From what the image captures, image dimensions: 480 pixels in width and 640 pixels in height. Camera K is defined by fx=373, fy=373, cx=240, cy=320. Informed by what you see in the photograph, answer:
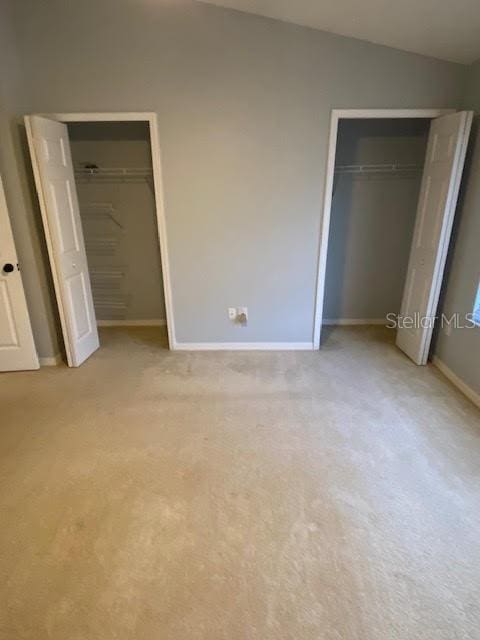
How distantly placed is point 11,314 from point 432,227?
11.3ft

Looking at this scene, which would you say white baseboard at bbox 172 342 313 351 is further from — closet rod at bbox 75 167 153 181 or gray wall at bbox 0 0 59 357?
closet rod at bbox 75 167 153 181

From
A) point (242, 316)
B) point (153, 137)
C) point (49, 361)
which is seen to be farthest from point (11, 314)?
point (242, 316)

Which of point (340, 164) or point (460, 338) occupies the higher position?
point (340, 164)

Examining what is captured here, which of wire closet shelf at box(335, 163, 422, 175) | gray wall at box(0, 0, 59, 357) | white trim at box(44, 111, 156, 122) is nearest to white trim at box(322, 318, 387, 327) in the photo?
wire closet shelf at box(335, 163, 422, 175)

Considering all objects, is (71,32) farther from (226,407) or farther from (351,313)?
(351,313)

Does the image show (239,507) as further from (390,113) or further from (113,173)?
(113,173)

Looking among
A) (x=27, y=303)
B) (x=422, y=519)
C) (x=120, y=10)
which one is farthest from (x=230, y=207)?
(x=422, y=519)

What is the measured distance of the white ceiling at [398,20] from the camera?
2.15m

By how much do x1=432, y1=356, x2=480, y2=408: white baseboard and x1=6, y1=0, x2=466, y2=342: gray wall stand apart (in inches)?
57.5

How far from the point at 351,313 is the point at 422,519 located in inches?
104

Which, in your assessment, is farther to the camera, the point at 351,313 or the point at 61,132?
the point at 351,313

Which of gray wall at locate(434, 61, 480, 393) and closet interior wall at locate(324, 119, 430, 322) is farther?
closet interior wall at locate(324, 119, 430, 322)

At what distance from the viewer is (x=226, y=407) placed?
8.80ft

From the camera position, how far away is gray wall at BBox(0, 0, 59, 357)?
2.68m
